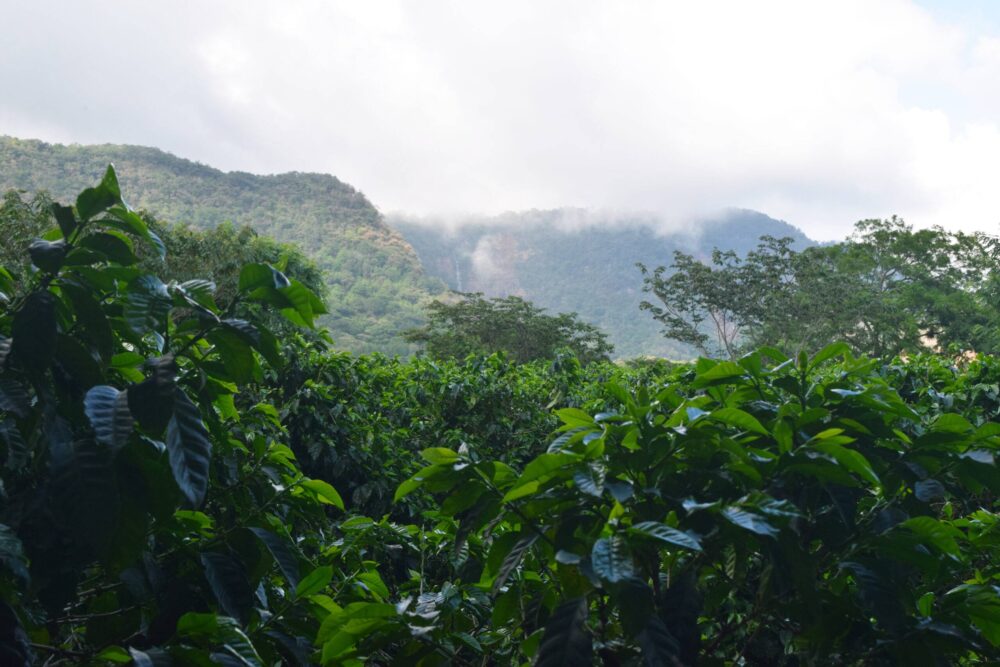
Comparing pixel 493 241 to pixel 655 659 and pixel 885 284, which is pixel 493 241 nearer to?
pixel 885 284

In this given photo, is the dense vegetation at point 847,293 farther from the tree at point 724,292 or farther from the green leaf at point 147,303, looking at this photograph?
the green leaf at point 147,303

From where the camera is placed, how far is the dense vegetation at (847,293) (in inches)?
971

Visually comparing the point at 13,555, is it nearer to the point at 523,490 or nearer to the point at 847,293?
the point at 523,490

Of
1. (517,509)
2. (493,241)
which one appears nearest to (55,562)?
(517,509)

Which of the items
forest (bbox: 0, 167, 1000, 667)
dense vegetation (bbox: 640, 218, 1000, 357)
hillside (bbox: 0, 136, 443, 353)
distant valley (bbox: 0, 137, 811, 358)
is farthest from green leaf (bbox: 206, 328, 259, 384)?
hillside (bbox: 0, 136, 443, 353)

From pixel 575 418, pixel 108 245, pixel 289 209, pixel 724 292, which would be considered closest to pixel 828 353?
pixel 575 418

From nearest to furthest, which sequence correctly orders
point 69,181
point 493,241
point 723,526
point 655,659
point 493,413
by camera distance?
point 655,659 < point 723,526 < point 493,413 < point 69,181 < point 493,241

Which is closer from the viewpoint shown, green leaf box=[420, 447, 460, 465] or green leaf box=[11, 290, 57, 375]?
green leaf box=[11, 290, 57, 375]

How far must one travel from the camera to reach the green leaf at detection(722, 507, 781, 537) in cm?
92

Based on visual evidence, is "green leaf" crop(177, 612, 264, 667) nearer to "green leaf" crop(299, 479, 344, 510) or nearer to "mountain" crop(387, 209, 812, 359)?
"green leaf" crop(299, 479, 344, 510)

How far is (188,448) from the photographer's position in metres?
0.94

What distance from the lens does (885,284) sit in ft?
91.7

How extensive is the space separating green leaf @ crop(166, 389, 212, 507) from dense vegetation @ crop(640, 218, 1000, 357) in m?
24.8

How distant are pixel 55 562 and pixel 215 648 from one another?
225 millimetres
